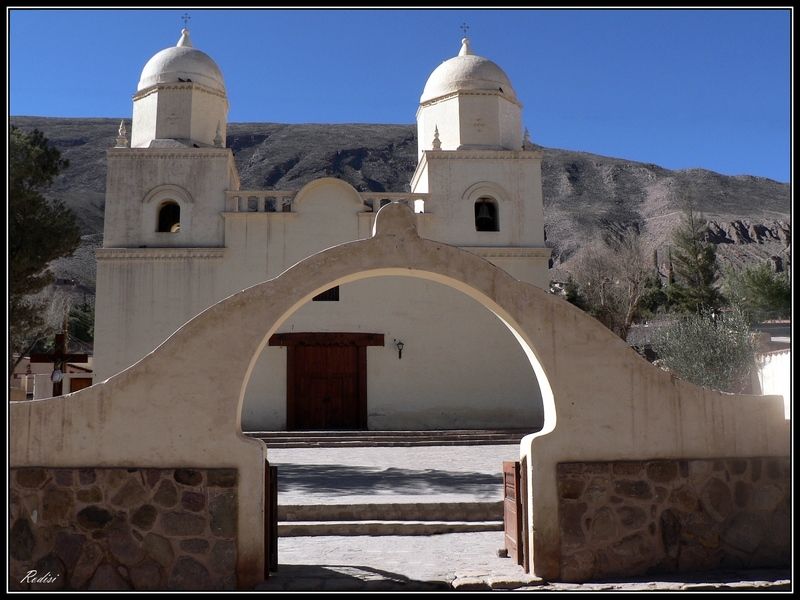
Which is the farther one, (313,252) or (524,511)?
(313,252)

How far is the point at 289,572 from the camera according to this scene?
621 centimetres

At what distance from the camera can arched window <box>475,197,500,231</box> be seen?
20.3 meters

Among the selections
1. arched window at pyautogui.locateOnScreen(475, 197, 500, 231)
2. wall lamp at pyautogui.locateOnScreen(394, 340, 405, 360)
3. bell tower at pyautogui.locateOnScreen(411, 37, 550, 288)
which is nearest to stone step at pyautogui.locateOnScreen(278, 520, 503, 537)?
wall lamp at pyautogui.locateOnScreen(394, 340, 405, 360)

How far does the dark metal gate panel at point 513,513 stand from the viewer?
6324mm

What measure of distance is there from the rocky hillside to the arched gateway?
57.1m

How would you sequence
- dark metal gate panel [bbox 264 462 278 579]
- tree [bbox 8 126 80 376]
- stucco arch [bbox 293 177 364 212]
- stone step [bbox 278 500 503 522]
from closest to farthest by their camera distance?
1. dark metal gate panel [bbox 264 462 278 579]
2. stone step [bbox 278 500 503 522]
3. tree [bbox 8 126 80 376]
4. stucco arch [bbox 293 177 364 212]

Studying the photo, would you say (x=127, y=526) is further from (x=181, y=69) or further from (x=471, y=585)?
(x=181, y=69)

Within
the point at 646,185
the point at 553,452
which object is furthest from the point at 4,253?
the point at 646,185

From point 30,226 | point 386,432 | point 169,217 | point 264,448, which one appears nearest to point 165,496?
point 264,448

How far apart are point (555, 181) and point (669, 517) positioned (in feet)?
273

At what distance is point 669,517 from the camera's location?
238 inches

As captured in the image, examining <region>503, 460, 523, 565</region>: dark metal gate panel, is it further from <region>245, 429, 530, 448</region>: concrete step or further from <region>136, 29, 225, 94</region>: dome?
<region>136, 29, 225, 94</region>: dome

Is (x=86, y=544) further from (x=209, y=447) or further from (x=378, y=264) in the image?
(x=378, y=264)

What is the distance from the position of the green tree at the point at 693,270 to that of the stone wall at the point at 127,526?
104 feet
